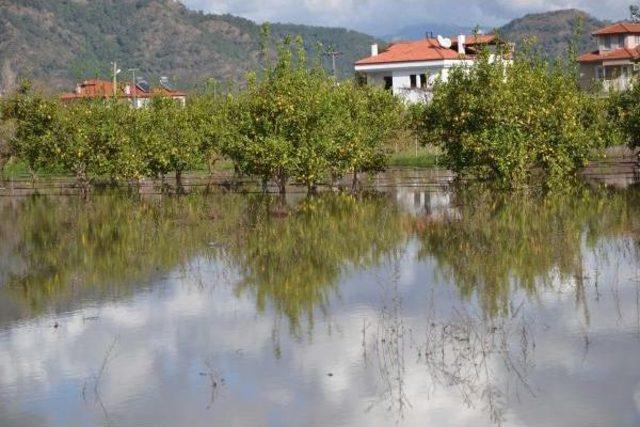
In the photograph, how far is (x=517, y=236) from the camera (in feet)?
84.1

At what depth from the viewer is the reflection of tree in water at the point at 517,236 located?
20234 millimetres

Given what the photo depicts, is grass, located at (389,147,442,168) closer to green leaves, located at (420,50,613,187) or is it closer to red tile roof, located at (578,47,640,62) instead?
green leaves, located at (420,50,613,187)

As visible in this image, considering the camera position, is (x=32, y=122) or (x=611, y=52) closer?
(x=32, y=122)

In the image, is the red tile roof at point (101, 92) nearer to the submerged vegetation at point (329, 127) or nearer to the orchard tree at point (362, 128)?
the submerged vegetation at point (329, 127)

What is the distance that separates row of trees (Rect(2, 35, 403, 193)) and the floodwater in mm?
7098

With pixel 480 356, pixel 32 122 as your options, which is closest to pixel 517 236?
pixel 480 356

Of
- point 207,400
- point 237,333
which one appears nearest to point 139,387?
point 207,400

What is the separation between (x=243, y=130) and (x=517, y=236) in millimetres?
15946

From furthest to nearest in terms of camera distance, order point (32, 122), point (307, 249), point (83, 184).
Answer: point (32, 122)
point (83, 184)
point (307, 249)

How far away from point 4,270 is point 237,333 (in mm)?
10512

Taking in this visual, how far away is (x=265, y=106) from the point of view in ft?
125

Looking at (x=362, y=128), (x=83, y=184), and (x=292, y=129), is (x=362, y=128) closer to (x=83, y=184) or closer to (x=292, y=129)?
(x=292, y=129)

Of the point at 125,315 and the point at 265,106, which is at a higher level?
the point at 265,106

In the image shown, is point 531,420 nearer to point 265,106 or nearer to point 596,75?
point 265,106
